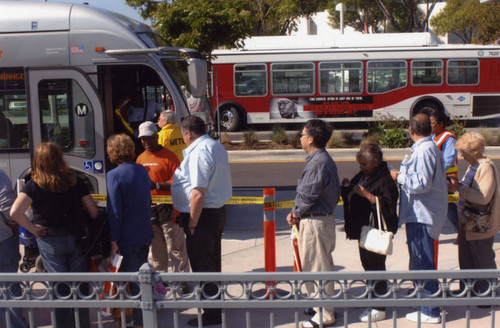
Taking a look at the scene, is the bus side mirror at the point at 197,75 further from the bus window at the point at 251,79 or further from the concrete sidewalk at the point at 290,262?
the bus window at the point at 251,79

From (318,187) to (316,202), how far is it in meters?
0.16

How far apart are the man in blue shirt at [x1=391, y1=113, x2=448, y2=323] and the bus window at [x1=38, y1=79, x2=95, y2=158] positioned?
13.8 feet

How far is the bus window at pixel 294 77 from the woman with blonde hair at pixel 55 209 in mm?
16675

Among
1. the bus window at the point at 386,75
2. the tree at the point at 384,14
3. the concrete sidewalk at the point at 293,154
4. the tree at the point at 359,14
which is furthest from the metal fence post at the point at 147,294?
the tree at the point at 359,14

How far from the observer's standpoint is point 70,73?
23.6ft

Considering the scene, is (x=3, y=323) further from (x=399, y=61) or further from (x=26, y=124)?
(x=399, y=61)

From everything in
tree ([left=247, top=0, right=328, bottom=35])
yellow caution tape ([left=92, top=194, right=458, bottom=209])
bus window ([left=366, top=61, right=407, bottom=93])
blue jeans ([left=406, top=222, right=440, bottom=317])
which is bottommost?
blue jeans ([left=406, top=222, right=440, bottom=317])

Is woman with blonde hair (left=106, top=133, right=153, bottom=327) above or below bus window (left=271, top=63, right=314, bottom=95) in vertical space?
below

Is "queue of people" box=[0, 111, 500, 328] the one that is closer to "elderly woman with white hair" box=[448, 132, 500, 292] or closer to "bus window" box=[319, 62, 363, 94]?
"elderly woman with white hair" box=[448, 132, 500, 292]

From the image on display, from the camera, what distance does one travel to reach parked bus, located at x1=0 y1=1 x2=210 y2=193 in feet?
23.6

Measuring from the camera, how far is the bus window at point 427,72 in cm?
2012

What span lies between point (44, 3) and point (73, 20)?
1.77ft

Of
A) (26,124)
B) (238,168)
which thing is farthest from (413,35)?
(26,124)

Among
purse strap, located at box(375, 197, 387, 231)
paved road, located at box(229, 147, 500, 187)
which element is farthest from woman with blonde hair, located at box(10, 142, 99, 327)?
paved road, located at box(229, 147, 500, 187)
